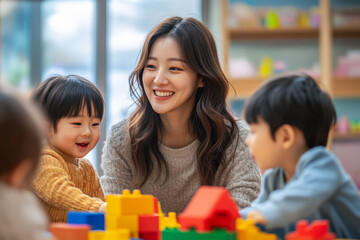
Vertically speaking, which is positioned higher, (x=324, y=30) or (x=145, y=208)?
(x=324, y=30)

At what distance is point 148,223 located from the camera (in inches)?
36.8

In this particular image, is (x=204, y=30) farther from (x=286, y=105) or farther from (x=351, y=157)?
(x=351, y=157)

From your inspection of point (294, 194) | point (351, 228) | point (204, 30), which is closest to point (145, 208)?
point (294, 194)

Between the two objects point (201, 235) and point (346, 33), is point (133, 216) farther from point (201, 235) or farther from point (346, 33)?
point (346, 33)

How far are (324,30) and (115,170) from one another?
288 cm

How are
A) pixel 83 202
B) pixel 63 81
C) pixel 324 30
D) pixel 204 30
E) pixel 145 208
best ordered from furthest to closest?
pixel 324 30 → pixel 204 30 → pixel 63 81 → pixel 83 202 → pixel 145 208

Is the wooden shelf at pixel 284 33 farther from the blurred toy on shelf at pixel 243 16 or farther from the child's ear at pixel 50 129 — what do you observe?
the child's ear at pixel 50 129

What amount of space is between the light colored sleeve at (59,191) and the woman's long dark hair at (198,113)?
1.26ft

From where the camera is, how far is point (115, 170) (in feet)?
5.50

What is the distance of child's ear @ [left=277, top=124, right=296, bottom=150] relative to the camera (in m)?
0.95

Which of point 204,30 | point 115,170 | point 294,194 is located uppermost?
point 204,30

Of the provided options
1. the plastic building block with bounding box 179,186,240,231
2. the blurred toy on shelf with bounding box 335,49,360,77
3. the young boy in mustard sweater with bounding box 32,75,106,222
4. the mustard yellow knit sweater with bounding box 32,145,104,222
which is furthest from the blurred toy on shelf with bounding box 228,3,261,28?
the plastic building block with bounding box 179,186,240,231

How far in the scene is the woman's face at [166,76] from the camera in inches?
63.1

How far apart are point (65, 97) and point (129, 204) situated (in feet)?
1.96
